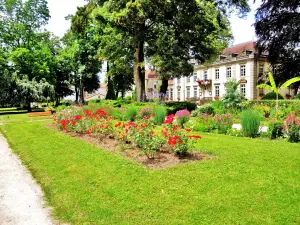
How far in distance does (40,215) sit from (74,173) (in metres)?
1.91

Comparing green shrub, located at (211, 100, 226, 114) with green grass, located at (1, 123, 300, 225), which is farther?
green shrub, located at (211, 100, 226, 114)

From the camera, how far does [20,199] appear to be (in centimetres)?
459

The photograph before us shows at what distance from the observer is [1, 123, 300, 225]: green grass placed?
3756 millimetres

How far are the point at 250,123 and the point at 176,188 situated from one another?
6.23m

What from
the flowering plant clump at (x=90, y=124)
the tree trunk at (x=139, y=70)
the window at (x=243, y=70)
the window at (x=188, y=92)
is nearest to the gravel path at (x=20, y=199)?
the flowering plant clump at (x=90, y=124)

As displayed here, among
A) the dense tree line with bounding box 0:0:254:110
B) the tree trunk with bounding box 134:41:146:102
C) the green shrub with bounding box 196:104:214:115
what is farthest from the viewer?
the tree trunk with bounding box 134:41:146:102

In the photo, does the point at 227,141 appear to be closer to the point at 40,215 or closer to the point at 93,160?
the point at 93,160

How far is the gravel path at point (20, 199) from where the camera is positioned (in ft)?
12.5

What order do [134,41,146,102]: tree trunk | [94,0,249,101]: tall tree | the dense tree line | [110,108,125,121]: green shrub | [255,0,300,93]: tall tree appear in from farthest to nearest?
[255,0,300,93]: tall tree < [134,41,146,102]: tree trunk < the dense tree line < [94,0,249,101]: tall tree < [110,108,125,121]: green shrub

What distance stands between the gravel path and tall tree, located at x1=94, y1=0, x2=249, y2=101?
15.6 metres

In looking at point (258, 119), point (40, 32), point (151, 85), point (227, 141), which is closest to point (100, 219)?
point (227, 141)

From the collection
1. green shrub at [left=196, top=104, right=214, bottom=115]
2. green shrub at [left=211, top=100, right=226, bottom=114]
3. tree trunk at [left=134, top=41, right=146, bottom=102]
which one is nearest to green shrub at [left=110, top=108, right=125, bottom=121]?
green shrub at [left=196, top=104, right=214, bottom=115]

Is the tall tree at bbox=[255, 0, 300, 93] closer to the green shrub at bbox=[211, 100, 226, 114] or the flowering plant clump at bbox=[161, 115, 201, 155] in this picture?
the green shrub at bbox=[211, 100, 226, 114]

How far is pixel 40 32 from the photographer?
3862 centimetres
